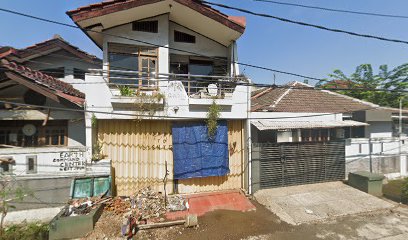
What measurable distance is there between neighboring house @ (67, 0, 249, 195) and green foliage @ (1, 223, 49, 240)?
287 cm

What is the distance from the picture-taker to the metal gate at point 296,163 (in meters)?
9.48

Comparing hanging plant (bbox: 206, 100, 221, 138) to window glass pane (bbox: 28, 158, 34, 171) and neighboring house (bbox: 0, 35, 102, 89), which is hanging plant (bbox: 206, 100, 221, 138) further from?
neighboring house (bbox: 0, 35, 102, 89)

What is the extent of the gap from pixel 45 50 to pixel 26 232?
10.3 meters

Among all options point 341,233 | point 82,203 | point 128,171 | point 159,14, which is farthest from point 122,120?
point 341,233

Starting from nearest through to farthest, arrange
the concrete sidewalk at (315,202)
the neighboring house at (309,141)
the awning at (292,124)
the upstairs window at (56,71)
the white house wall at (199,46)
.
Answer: the concrete sidewalk at (315,202) < the awning at (292,124) < the neighboring house at (309,141) < the white house wall at (199,46) < the upstairs window at (56,71)

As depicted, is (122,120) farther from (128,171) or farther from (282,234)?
(282,234)

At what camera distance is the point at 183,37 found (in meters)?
10.5

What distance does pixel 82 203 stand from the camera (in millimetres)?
7031

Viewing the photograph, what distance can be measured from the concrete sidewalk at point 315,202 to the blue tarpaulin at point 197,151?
2.56 meters

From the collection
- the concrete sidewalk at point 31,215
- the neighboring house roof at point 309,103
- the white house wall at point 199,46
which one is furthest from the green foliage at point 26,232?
the neighboring house roof at point 309,103

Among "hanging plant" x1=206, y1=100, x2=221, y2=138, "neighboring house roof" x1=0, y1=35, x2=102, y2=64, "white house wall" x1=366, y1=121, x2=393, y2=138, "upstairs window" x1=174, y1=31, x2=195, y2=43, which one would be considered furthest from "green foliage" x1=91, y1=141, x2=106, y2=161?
"white house wall" x1=366, y1=121, x2=393, y2=138

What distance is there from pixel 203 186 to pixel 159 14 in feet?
29.2

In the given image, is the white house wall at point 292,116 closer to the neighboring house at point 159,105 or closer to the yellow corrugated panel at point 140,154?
the neighboring house at point 159,105

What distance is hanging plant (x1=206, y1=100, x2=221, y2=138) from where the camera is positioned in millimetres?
8719
